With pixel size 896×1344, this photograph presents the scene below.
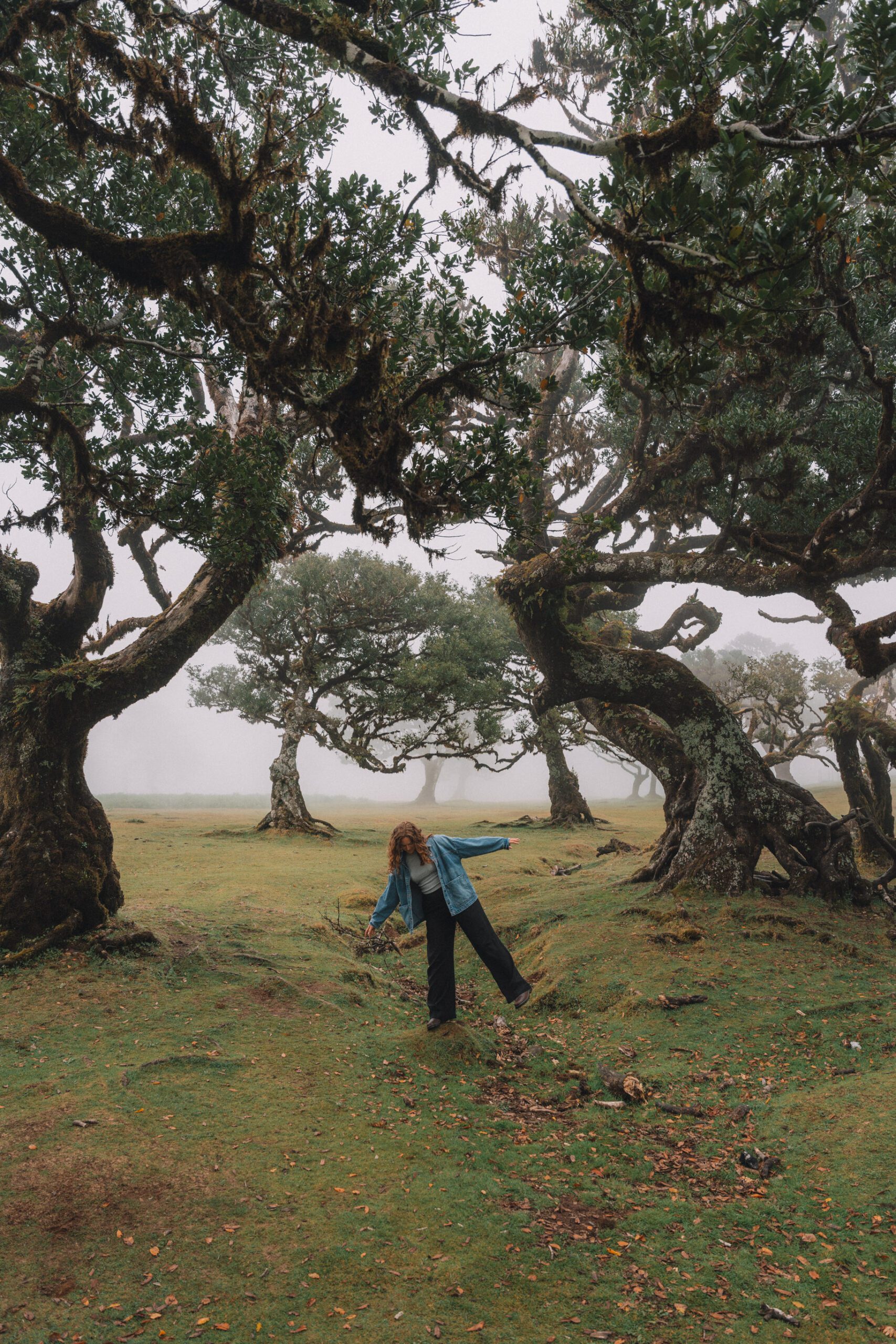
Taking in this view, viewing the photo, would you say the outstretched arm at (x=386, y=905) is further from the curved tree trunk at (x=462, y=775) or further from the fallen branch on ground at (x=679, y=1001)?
the curved tree trunk at (x=462, y=775)

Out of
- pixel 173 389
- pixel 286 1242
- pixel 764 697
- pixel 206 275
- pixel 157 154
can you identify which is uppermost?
pixel 157 154

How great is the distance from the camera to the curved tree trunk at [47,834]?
29.2 feet

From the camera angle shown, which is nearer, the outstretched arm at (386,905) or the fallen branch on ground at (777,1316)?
the fallen branch on ground at (777,1316)

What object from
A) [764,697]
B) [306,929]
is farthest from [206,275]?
[764,697]

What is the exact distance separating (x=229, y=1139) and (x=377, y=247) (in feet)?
33.8

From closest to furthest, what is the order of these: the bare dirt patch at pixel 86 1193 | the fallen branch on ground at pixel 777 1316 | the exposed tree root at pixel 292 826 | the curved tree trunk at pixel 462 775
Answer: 1. the fallen branch on ground at pixel 777 1316
2. the bare dirt patch at pixel 86 1193
3. the exposed tree root at pixel 292 826
4. the curved tree trunk at pixel 462 775

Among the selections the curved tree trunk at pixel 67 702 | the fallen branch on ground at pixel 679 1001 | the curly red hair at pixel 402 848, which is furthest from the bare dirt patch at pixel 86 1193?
the fallen branch on ground at pixel 679 1001

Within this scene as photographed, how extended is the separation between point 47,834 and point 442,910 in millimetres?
5400

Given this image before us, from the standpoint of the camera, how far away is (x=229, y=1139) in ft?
16.8

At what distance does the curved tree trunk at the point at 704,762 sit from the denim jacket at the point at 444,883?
18.7ft

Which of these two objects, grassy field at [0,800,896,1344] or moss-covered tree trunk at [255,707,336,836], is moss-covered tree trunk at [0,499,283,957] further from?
moss-covered tree trunk at [255,707,336,836]

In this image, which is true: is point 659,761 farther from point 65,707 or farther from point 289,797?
point 289,797

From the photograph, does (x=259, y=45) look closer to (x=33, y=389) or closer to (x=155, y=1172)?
(x=33, y=389)

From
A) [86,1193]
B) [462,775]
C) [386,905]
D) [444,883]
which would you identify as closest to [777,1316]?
[86,1193]
